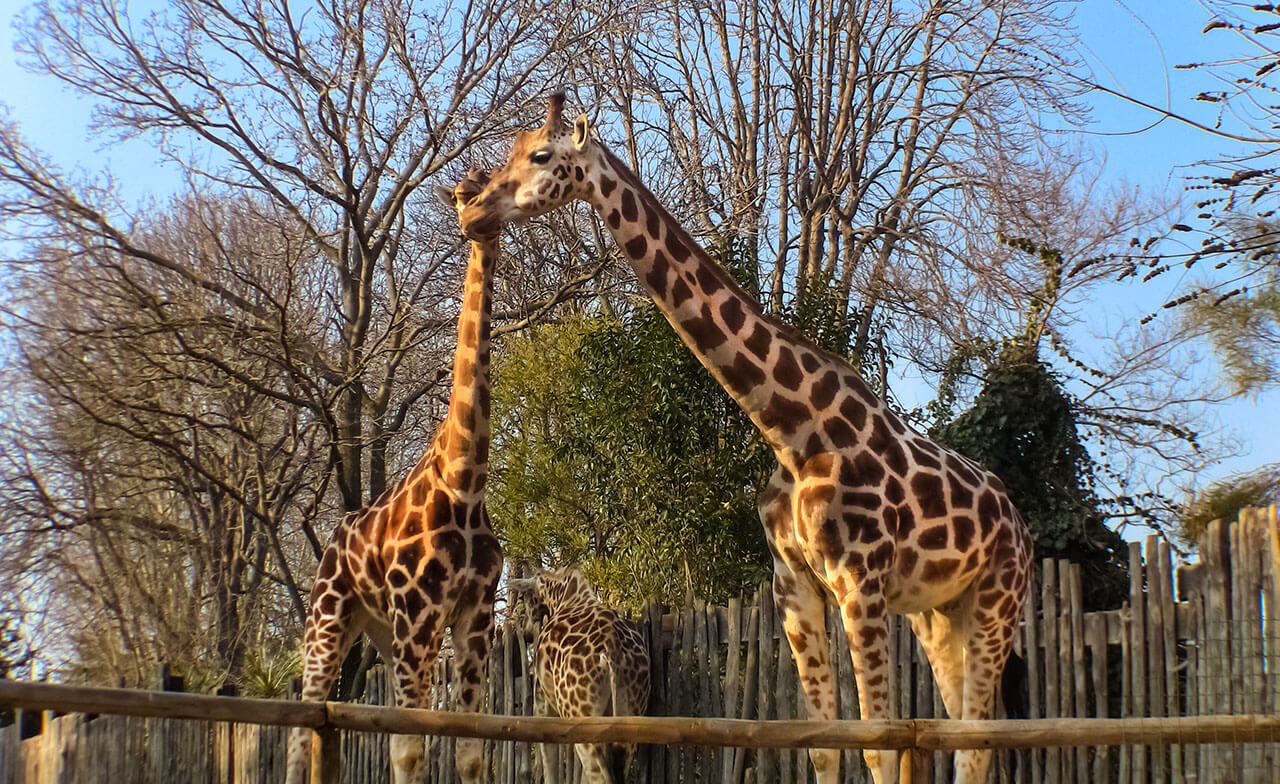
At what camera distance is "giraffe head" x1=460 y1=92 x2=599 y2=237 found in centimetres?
544

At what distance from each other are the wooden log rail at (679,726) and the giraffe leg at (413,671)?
174cm

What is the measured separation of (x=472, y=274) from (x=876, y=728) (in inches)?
132

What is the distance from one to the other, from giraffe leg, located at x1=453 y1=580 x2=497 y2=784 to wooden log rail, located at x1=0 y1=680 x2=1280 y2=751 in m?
1.84

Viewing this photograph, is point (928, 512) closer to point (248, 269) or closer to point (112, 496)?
point (248, 269)

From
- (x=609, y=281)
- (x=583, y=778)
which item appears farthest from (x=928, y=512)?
(x=609, y=281)

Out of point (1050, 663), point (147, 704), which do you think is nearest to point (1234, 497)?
point (1050, 663)

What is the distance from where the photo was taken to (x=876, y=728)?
13.3ft

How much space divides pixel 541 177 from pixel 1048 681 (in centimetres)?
333

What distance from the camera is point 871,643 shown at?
197 inches

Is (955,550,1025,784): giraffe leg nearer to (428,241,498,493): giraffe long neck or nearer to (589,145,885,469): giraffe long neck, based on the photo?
(589,145,885,469): giraffe long neck

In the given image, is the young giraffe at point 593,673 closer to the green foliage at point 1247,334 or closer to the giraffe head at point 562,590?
the giraffe head at point 562,590

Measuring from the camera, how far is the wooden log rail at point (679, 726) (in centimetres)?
387

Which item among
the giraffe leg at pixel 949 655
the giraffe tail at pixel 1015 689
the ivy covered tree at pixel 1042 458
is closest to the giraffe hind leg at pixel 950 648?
the giraffe leg at pixel 949 655

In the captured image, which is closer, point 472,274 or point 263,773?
point 472,274
